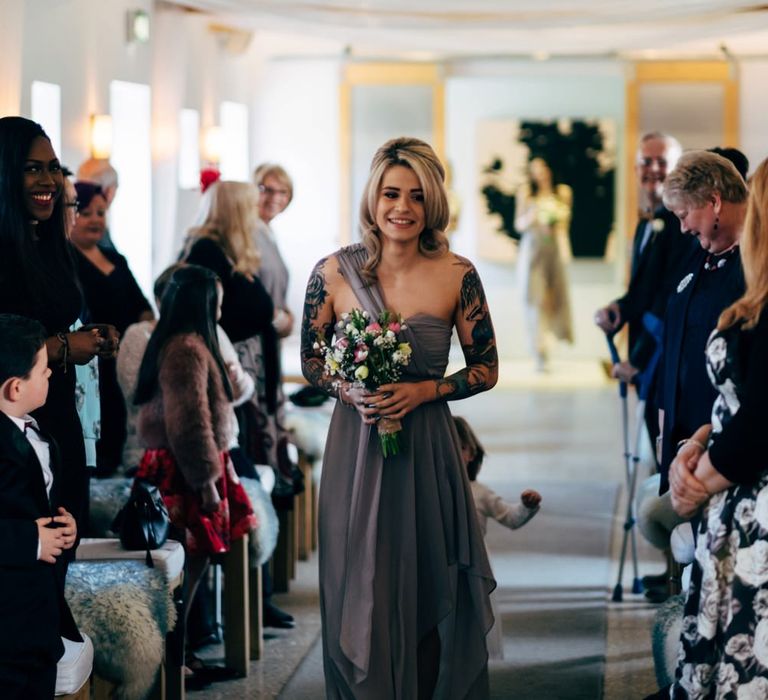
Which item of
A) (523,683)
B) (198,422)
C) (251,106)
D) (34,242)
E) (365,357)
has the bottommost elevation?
(523,683)

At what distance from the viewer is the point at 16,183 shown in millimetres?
4301

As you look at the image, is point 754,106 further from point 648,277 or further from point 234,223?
point 234,223

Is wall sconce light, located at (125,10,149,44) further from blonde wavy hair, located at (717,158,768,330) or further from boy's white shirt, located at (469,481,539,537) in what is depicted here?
blonde wavy hair, located at (717,158,768,330)

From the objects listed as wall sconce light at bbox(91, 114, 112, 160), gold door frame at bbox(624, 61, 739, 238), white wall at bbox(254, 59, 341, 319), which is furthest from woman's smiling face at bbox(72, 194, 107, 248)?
gold door frame at bbox(624, 61, 739, 238)

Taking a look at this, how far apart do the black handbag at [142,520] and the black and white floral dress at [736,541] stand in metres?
1.85

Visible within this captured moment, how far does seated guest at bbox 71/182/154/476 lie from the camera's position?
20.7 feet

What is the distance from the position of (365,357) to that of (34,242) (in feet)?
3.45

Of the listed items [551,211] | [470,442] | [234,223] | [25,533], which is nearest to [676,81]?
[551,211]

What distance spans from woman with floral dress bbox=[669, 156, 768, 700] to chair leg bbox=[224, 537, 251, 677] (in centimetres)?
243

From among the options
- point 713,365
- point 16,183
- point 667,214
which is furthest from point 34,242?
point 667,214

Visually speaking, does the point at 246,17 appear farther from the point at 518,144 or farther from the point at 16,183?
the point at 16,183

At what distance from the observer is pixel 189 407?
535cm

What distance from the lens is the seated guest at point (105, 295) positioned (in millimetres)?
6312

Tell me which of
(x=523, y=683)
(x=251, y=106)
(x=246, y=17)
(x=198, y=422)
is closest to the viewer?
(x=198, y=422)
